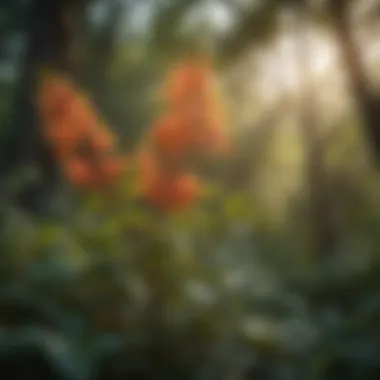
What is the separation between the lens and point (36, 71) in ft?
12.9

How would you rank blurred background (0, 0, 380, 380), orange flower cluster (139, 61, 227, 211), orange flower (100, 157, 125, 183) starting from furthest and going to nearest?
orange flower (100, 157, 125, 183)
orange flower cluster (139, 61, 227, 211)
blurred background (0, 0, 380, 380)

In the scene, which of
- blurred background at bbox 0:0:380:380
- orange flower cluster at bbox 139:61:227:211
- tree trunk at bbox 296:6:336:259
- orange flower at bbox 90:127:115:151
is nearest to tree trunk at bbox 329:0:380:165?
blurred background at bbox 0:0:380:380

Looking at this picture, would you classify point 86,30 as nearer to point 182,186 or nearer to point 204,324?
point 182,186

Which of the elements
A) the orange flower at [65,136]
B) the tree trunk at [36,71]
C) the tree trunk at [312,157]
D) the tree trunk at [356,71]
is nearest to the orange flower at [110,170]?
the orange flower at [65,136]

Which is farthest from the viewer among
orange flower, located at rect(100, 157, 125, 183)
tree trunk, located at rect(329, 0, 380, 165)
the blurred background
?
tree trunk, located at rect(329, 0, 380, 165)

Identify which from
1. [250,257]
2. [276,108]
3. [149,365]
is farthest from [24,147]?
[149,365]

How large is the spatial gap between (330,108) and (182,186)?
1.35m

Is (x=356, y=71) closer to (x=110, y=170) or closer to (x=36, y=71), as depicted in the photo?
(x=110, y=170)

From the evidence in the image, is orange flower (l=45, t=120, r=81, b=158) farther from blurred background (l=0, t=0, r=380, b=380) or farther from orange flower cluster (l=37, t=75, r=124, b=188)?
blurred background (l=0, t=0, r=380, b=380)

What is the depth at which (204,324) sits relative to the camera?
97.4 inches

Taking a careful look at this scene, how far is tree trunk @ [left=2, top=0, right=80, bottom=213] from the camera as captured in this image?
3584 millimetres

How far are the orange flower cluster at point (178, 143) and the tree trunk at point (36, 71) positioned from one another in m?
0.82

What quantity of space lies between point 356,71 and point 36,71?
1255mm

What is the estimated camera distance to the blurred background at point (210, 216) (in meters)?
2.47
